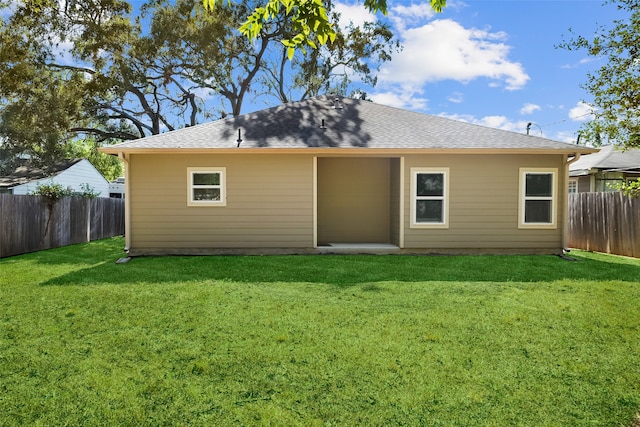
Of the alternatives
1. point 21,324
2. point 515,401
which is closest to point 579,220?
point 515,401

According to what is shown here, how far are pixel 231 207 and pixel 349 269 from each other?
3.29m

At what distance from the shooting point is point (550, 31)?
9.96 meters

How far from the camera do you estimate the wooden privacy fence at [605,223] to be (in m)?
9.54

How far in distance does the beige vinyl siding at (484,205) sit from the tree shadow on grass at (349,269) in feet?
1.56

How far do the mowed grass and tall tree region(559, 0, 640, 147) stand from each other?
3045 mm

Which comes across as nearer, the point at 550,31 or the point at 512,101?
the point at 550,31

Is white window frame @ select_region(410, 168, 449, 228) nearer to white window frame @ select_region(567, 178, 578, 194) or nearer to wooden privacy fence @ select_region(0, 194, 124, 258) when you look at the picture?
wooden privacy fence @ select_region(0, 194, 124, 258)

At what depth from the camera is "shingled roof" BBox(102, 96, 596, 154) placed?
30.0 feet

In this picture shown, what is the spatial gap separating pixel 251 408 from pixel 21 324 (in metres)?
3.40

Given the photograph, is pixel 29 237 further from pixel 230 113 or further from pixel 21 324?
pixel 230 113

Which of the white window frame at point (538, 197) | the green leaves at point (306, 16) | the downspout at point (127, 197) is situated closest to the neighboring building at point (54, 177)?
the downspout at point (127, 197)

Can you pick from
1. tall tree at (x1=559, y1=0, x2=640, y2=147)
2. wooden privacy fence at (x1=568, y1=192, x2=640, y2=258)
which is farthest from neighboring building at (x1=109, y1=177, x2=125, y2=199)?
tall tree at (x1=559, y1=0, x2=640, y2=147)

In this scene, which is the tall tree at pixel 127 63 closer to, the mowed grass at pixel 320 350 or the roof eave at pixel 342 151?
the roof eave at pixel 342 151

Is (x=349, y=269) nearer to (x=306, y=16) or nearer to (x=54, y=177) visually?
(x=306, y=16)
